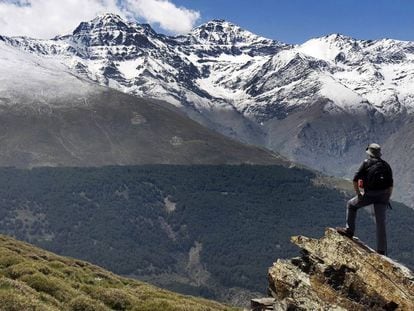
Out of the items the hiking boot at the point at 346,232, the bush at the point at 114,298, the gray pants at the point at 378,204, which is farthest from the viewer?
the bush at the point at 114,298

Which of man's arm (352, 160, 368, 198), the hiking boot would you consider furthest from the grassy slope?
man's arm (352, 160, 368, 198)

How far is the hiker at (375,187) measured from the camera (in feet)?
88.9

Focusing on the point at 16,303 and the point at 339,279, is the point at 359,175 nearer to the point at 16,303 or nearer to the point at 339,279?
the point at 339,279

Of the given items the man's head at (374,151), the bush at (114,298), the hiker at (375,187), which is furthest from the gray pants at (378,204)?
the bush at (114,298)

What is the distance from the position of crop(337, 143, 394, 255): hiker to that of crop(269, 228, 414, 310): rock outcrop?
3.40 feet

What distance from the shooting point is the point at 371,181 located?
27156 millimetres

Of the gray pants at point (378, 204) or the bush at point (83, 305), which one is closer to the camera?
the gray pants at point (378, 204)

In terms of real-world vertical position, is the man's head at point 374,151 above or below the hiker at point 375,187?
above

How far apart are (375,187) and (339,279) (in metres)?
4.56

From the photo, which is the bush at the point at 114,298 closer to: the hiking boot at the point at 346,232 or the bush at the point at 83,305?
the bush at the point at 83,305

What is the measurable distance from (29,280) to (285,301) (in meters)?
12.5

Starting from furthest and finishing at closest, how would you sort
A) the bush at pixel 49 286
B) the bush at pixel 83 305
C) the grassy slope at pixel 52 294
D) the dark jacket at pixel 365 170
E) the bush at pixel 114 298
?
the bush at pixel 114 298 < the bush at pixel 49 286 < the bush at pixel 83 305 < the dark jacket at pixel 365 170 < the grassy slope at pixel 52 294

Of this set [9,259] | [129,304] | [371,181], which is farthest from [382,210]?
[9,259]

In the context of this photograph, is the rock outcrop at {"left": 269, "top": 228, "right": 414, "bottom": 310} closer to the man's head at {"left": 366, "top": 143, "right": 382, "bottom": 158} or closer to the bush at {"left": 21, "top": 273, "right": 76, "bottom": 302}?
the man's head at {"left": 366, "top": 143, "right": 382, "bottom": 158}
